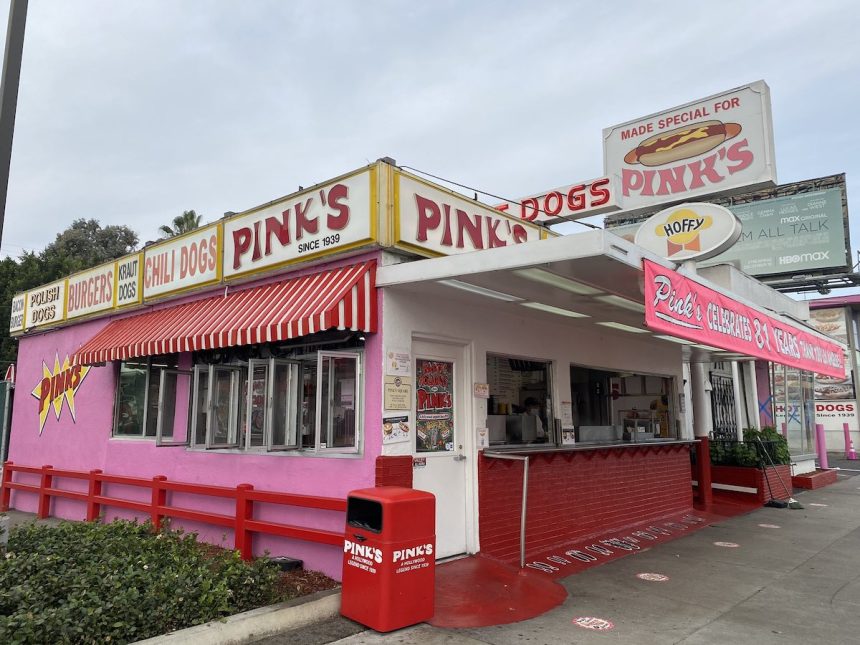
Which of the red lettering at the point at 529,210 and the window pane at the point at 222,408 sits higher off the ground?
the red lettering at the point at 529,210

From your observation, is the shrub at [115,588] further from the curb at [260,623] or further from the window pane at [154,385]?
the window pane at [154,385]

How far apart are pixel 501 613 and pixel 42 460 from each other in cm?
1014

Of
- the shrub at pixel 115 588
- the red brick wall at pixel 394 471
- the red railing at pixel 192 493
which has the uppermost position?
the red brick wall at pixel 394 471

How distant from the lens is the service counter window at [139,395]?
9453 mm

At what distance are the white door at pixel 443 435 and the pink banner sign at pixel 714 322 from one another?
2593 mm

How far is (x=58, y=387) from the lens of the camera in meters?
11.7

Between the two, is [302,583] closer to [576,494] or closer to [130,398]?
[576,494]

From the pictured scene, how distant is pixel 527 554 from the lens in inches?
291

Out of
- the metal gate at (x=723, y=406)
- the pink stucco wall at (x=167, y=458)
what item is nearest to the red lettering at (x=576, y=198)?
the pink stucco wall at (x=167, y=458)

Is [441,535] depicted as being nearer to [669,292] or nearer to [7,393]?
[669,292]

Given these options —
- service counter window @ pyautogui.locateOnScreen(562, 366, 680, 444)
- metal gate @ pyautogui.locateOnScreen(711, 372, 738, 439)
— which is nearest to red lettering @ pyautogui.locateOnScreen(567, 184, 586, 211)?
service counter window @ pyautogui.locateOnScreen(562, 366, 680, 444)

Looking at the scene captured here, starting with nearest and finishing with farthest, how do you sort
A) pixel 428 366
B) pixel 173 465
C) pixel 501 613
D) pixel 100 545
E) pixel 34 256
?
pixel 501 613, pixel 100 545, pixel 428 366, pixel 173 465, pixel 34 256

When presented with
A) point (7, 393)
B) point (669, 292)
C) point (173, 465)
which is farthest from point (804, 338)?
point (7, 393)

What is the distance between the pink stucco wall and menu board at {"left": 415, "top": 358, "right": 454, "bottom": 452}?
689mm
